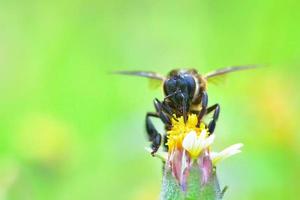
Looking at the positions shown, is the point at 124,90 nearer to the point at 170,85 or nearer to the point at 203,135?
the point at 170,85

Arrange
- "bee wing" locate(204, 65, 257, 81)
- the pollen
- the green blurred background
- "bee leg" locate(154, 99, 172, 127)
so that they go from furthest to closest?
the green blurred background < "bee wing" locate(204, 65, 257, 81) < "bee leg" locate(154, 99, 172, 127) < the pollen

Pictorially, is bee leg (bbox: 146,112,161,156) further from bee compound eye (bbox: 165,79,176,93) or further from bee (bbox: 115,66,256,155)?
bee compound eye (bbox: 165,79,176,93)

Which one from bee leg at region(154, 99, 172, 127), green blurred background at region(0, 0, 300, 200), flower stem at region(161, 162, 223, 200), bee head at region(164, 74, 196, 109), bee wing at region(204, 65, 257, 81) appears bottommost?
flower stem at region(161, 162, 223, 200)

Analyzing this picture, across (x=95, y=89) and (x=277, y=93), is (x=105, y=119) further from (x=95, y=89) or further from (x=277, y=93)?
(x=277, y=93)

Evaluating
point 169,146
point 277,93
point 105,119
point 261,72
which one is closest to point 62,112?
point 105,119

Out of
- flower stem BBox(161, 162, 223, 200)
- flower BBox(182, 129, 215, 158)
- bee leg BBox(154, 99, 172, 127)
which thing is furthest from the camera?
bee leg BBox(154, 99, 172, 127)

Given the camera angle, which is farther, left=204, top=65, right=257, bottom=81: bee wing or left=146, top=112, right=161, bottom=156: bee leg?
left=204, top=65, right=257, bottom=81: bee wing

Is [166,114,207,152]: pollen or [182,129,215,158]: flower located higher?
[166,114,207,152]: pollen

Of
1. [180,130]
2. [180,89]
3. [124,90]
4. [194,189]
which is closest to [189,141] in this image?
[180,130]

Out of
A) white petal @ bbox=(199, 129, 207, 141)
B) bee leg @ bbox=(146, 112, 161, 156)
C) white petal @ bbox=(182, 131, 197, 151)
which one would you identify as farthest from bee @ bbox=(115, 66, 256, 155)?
white petal @ bbox=(182, 131, 197, 151)
